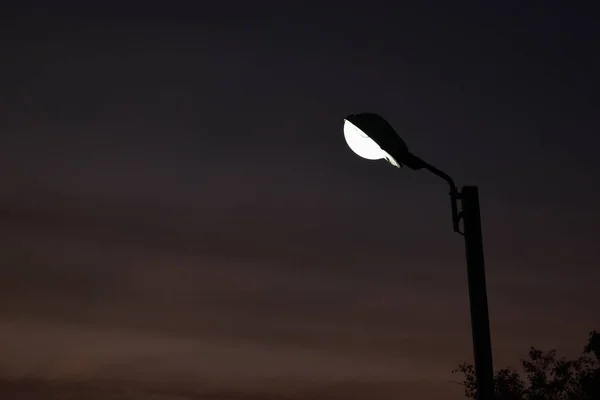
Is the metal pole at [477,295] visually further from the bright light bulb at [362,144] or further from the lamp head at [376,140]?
the bright light bulb at [362,144]

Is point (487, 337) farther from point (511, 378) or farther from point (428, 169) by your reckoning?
point (511, 378)

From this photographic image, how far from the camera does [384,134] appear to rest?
6191mm

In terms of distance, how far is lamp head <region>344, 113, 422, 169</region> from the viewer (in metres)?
6.18

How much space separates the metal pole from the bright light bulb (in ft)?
2.42

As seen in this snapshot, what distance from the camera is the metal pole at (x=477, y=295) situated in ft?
18.7

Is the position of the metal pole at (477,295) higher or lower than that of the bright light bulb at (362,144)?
lower

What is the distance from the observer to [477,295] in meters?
5.96

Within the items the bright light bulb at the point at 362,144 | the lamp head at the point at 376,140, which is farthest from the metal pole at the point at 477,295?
the bright light bulb at the point at 362,144

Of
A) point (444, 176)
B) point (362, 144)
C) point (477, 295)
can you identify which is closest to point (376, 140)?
point (362, 144)

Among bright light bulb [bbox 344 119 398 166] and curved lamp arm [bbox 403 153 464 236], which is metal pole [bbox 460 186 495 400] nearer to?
curved lamp arm [bbox 403 153 464 236]

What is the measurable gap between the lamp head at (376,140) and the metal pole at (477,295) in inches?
22.0

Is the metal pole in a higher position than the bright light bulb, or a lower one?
lower

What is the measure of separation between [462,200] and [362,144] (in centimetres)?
99

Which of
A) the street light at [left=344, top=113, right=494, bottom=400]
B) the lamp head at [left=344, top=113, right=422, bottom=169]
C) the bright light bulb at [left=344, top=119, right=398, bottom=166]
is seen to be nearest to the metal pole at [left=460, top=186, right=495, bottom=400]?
the street light at [left=344, top=113, right=494, bottom=400]
